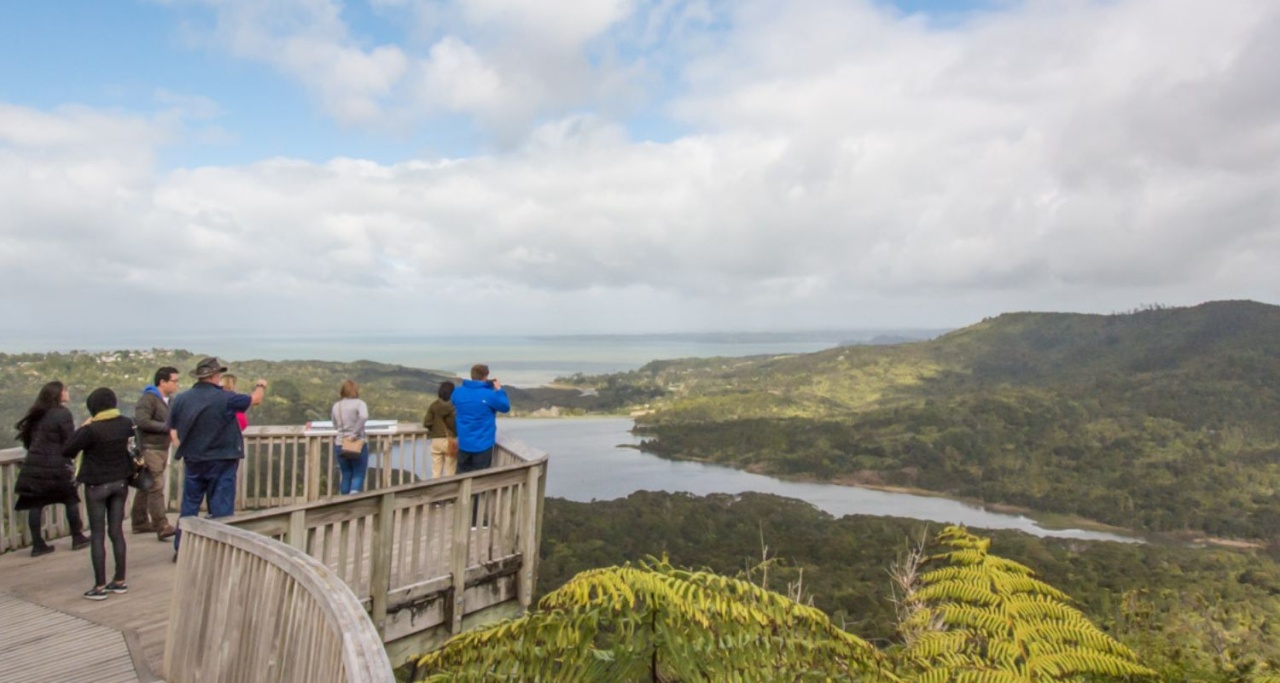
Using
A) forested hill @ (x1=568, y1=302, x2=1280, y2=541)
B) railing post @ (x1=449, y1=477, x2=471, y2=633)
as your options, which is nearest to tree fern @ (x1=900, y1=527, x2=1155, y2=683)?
railing post @ (x1=449, y1=477, x2=471, y2=633)

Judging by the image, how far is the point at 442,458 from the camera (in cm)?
982

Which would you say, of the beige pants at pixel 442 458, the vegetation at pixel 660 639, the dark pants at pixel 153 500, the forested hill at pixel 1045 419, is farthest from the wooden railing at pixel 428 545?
the forested hill at pixel 1045 419

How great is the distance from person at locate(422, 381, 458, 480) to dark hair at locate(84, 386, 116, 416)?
3608 millimetres

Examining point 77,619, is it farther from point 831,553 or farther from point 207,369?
point 831,553

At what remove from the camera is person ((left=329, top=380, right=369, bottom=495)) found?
8922 mm

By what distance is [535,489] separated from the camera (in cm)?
761

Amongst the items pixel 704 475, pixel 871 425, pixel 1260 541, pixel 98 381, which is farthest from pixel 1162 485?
pixel 98 381

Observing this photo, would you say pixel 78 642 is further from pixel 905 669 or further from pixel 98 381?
pixel 98 381

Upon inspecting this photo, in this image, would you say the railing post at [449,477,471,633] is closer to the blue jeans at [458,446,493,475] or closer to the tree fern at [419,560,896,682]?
the blue jeans at [458,446,493,475]

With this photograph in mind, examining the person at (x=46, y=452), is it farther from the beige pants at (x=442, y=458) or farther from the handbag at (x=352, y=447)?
the beige pants at (x=442, y=458)

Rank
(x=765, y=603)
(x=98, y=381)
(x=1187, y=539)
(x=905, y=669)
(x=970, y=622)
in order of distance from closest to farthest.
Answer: (x=765, y=603) < (x=905, y=669) < (x=970, y=622) < (x=98, y=381) < (x=1187, y=539)

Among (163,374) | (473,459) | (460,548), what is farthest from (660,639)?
(163,374)

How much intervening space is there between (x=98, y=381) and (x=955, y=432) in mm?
115056

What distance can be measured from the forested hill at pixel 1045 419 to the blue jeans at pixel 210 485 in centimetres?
10014
